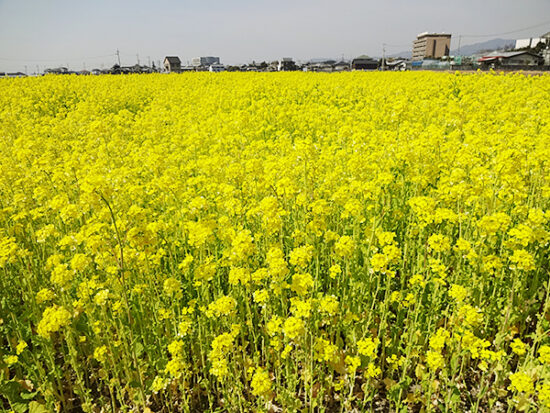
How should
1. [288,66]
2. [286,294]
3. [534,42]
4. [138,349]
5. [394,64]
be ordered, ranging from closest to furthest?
[138,349]
[286,294]
[288,66]
[394,64]
[534,42]

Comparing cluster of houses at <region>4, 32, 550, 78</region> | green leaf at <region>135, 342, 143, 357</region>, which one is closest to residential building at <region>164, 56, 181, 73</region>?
cluster of houses at <region>4, 32, 550, 78</region>

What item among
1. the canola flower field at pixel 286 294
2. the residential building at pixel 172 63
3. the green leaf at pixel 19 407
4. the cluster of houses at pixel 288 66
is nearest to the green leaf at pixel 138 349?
the canola flower field at pixel 286 294

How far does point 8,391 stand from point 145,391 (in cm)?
98

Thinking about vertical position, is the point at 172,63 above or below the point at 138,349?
above

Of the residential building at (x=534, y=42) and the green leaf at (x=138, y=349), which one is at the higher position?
the residential building at (x=534, y=42)

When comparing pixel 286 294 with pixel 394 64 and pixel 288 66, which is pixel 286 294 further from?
pixel 394 64

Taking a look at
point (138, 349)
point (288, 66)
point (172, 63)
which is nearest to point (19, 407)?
point (138, 349)

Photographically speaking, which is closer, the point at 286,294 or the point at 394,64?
the point at 286,294

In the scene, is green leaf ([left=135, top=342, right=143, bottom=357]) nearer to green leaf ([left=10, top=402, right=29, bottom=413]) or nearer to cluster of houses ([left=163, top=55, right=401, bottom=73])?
green leaf ([left=10, top=402, right=29, bottom=413])

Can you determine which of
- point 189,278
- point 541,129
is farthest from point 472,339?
point 541,129

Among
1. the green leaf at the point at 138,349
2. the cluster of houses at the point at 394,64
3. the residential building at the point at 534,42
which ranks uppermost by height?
the residential building at the point at 534,42

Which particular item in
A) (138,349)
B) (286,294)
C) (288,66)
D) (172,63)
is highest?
(172,63)

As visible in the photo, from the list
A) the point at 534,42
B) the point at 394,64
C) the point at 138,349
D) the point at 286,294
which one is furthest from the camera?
the point at 534,42

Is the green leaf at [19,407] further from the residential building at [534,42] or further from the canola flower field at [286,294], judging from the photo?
the residential building at [534,42]
